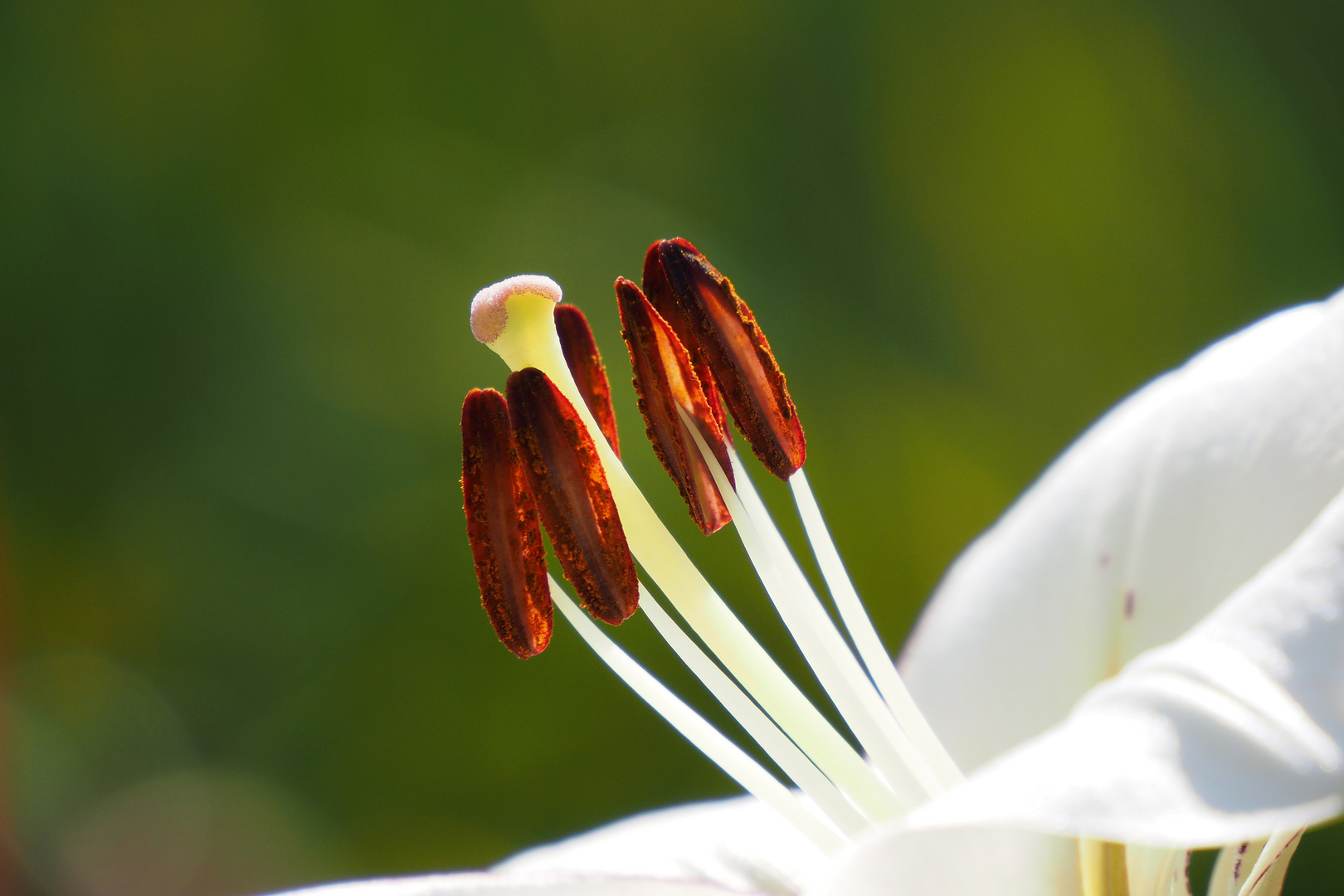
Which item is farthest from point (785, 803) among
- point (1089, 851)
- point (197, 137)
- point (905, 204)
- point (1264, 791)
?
point (197, 137)

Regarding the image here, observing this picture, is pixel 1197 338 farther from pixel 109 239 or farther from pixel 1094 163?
pixel 109 239

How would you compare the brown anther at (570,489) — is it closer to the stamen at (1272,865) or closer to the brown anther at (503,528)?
the brown anther at (503,528)

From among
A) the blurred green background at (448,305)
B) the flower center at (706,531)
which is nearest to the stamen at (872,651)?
the flower center at (706,531)

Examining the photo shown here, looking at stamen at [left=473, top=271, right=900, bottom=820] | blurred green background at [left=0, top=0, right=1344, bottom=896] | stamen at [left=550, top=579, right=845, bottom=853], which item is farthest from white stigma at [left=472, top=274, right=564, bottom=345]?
blurred green background at [left=0, top=0, right=1344, bottom=896]

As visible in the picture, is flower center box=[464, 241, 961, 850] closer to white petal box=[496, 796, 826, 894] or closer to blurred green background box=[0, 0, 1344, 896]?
white petal box=[496, 796, 826, 894]

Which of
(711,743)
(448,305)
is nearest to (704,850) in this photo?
(711,743)

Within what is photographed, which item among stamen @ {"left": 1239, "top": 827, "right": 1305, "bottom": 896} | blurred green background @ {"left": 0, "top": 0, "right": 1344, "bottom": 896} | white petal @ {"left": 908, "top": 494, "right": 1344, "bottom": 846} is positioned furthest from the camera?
blurred green background @ {"left": 0, "top": 0, "right": 1344, "bottom": 896}
